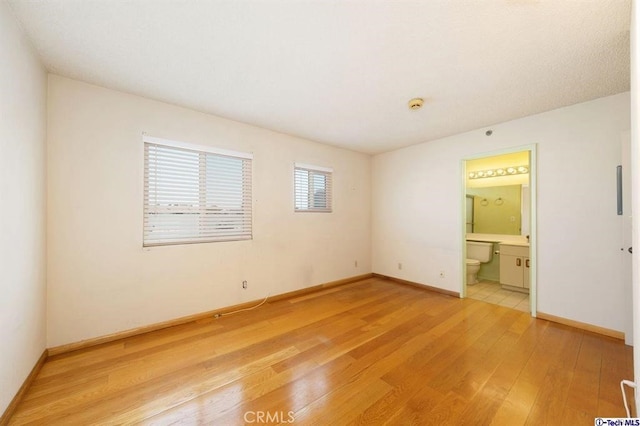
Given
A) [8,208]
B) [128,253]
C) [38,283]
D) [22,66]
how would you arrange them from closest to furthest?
[8,208] < [22,66] < [38,283] < [128,253]

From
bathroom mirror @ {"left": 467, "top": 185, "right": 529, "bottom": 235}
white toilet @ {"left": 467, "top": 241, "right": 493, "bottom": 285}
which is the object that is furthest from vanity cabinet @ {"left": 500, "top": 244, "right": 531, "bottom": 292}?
bathroom mirror @ {"left": 467, "top": 185, "right": 529, "bottom": 235}

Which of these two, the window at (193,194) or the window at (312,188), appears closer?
the window at (193,194)

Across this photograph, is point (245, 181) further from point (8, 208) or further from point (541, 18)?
point (541, 18)

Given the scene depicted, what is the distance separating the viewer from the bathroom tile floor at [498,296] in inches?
131

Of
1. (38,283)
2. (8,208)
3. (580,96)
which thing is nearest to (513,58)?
(580,96)

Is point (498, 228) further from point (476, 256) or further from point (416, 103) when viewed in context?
point (416, 103)

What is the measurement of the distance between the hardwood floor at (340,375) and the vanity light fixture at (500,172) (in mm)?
2814

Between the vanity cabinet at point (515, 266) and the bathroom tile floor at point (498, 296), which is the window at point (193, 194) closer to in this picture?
the bathroom tile floor at point (498, 296)

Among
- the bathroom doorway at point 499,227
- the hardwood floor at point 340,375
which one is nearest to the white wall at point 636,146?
the hardwood floor at point 340,375

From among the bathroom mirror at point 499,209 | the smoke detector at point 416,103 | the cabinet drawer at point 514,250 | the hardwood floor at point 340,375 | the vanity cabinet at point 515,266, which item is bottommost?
the hardwood floor at point 340,375

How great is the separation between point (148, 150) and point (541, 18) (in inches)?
134

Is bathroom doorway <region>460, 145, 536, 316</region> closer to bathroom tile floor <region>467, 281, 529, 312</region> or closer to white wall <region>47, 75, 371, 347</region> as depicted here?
bathroom tile floor <region>467, 281, 529, 312</region>

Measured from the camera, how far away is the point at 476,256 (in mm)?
4535

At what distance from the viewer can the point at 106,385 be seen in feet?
5.66
